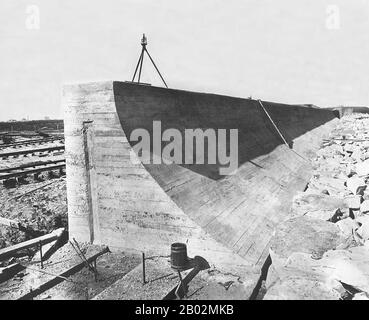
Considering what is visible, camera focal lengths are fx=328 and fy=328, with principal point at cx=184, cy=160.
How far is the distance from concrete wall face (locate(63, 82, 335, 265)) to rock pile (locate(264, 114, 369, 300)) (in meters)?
0.70

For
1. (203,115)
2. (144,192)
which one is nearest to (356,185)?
(203,115)

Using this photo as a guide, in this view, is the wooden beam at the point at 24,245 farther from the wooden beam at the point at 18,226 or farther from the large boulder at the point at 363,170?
the large boulder at the point at 363,170

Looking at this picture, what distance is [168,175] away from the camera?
8156mm

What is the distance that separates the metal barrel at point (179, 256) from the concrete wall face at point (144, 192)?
0.48 m

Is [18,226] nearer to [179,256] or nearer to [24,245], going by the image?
[24,245]

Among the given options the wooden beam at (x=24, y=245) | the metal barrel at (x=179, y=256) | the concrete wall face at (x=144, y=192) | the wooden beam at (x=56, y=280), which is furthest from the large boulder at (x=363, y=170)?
the wooden beam at (x=24, y=245)

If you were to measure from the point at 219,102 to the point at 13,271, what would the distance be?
9828 mm

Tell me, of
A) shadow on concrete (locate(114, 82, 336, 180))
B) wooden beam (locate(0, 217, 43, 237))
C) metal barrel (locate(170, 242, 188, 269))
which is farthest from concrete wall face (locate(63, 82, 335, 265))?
wooden beam (locate(0, 217, 43, 237))

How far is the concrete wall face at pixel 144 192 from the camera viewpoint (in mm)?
7688

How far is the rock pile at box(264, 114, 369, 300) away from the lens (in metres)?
5.57
